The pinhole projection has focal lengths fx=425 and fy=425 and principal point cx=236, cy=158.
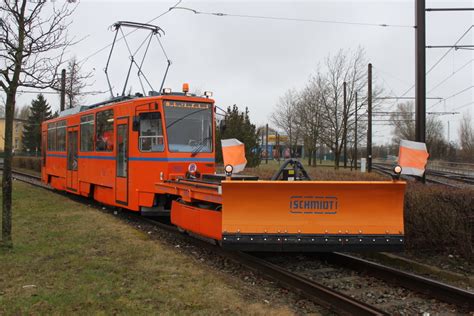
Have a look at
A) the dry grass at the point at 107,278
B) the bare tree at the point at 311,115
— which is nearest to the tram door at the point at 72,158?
the dry grass at the point at 107,278

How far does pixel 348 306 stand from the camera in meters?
4.89

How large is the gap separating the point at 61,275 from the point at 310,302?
135 inches

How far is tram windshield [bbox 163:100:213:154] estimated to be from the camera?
9.90 meters

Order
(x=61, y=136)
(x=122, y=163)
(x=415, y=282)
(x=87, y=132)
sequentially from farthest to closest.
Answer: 1. (x=61, y=136)
2. (x=87, y=132)
3. (x=122, y=163)
4. (x=415, y=282)

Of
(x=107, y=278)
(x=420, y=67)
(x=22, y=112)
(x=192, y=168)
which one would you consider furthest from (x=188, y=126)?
(x=22, y=112)

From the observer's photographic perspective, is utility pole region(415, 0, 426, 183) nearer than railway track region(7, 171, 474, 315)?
No

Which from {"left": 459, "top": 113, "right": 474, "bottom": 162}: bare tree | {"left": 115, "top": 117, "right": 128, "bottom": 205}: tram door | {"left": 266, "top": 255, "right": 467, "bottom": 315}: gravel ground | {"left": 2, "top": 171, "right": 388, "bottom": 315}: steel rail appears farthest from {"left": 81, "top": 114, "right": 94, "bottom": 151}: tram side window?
{"left": 459, "top": 113, "right": 474, "bottom": 162}: bare tree

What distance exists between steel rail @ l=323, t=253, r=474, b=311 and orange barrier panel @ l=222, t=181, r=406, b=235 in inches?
23.6

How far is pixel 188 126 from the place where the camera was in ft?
33.5

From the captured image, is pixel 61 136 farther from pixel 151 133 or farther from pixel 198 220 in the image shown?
pixel 198 220

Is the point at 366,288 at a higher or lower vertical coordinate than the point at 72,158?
lower

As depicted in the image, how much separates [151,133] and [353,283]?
234 inches

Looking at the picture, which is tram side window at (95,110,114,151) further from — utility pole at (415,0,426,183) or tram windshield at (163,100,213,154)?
utility pole at (415,0,426,183)

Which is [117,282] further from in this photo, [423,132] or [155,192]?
[423,132]
